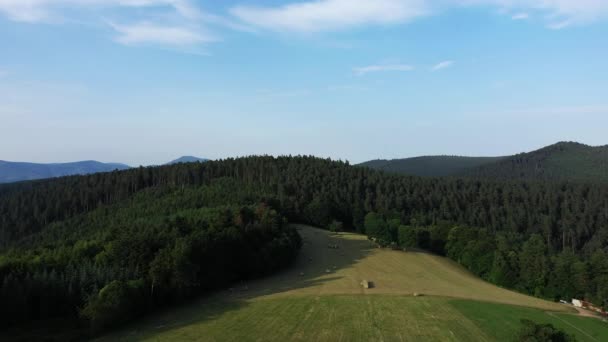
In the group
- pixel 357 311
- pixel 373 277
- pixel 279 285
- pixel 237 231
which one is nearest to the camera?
pixel 357 311

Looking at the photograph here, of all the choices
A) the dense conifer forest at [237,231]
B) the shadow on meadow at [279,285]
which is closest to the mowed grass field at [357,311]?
the shadow on meadow at [279,285]

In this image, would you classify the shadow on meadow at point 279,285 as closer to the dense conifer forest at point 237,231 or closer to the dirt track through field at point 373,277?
the dirt track through field at point 373,277

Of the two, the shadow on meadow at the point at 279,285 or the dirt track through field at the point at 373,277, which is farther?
the dirt track through field at the point at 373,277

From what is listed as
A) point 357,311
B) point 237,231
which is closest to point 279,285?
point 237,231

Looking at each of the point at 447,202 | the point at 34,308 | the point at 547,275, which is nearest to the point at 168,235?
the point at 34,308

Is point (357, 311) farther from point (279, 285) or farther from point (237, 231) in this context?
point (237, 231)

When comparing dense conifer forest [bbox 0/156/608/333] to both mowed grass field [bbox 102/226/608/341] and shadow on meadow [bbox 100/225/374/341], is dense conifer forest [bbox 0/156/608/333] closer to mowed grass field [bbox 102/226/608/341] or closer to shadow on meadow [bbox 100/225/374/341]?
shadow on meadow [bbox 100/225/374/341]

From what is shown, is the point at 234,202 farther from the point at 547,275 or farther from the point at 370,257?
the point at 547,275
